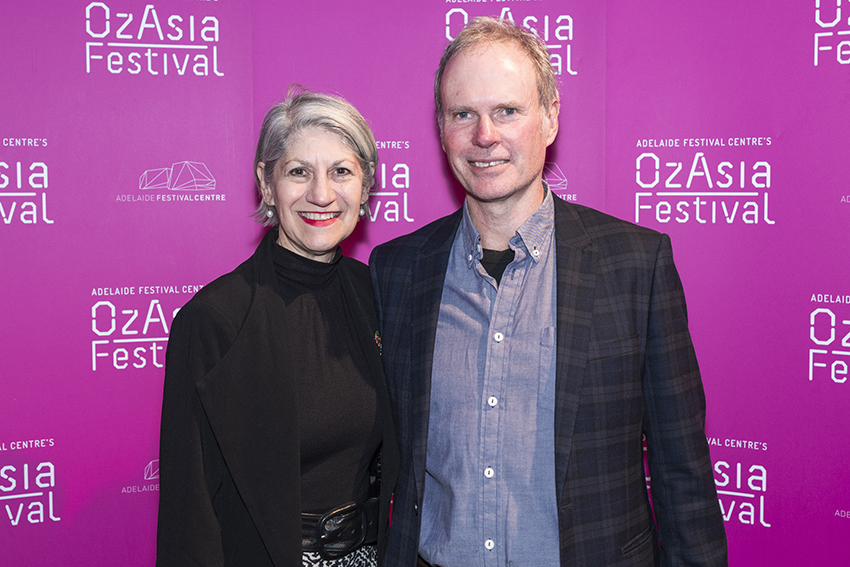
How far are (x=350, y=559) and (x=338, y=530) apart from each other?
3.9 inches

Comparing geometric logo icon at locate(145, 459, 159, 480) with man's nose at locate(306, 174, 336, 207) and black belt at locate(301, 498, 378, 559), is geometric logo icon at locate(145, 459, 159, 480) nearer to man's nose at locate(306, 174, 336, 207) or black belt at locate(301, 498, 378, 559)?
black belt at locate(301, 498, 378, 559)

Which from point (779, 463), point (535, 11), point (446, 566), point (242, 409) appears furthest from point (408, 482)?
point (535, 11)

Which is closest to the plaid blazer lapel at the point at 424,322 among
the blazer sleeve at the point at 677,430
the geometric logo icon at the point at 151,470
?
the blazer sleeve at the point at 677,430

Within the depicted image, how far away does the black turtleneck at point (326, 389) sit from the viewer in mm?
1958

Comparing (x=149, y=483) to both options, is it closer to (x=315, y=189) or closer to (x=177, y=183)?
(x=177, y=183)

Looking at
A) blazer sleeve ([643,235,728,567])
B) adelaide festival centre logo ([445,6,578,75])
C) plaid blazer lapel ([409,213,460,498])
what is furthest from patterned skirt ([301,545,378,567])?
adelaide festival centre logo ([445,6,578,75])

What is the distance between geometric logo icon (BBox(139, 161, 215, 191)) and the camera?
119 inches

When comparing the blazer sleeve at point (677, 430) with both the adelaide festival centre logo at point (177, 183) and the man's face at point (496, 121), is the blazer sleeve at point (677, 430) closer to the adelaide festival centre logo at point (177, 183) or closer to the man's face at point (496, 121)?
the man's face at point (496, 121)

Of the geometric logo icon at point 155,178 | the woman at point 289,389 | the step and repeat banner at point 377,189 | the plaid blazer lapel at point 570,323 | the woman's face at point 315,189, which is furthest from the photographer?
the geometric logo icon at point 155,178

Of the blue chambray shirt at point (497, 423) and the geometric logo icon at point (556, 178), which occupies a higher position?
the geometric logo icon at point (556, 178)

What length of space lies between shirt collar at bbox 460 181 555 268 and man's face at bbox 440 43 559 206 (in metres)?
0.08

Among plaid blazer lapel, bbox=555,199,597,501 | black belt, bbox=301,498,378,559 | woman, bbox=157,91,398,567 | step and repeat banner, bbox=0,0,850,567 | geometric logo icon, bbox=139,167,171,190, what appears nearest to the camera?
plaid blazer lapel, bbox=555,199,597,501

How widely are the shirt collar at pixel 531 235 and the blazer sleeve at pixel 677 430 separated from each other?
305 millimetres

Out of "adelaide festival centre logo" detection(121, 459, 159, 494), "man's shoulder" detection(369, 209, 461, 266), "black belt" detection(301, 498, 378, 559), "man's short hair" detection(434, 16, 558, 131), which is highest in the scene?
"man's short hair" detection(434, 16, 558, 131)
